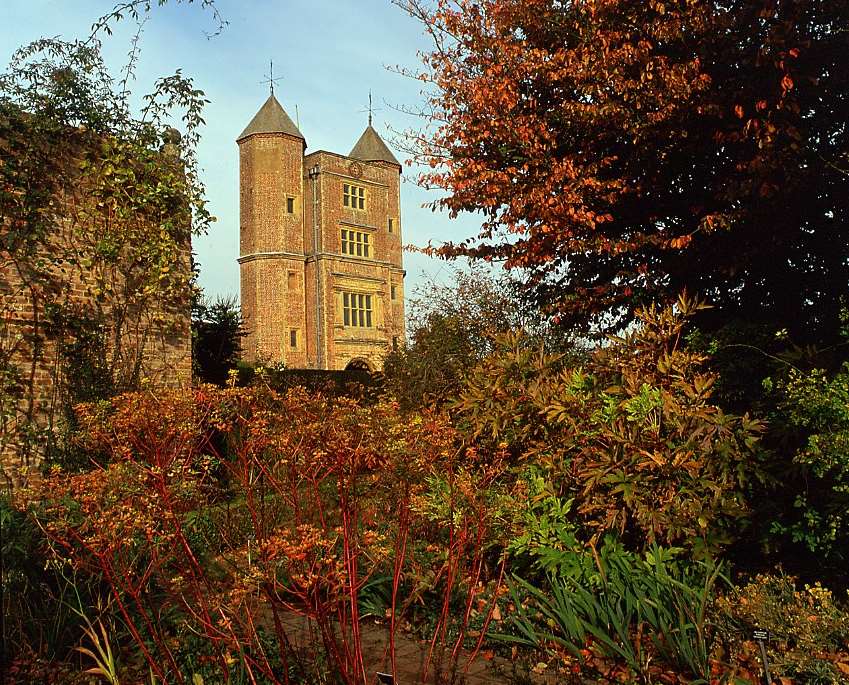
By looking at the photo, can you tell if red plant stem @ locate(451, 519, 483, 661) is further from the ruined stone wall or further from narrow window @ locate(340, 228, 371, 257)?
narrow window @ locate(340, 228, 371, 257)

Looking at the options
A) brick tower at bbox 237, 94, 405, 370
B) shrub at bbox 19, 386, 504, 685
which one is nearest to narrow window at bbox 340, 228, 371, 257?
brick tower at bbox 237, 94, 405, 370

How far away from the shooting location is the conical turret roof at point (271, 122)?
100 ft

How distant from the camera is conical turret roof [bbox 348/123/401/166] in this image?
34.3 metres

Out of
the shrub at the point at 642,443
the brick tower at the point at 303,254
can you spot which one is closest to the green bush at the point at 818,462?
the shrub at the point at 642,443

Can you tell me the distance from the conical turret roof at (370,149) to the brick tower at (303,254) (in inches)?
55.1

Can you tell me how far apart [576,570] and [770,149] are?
459 centimetres

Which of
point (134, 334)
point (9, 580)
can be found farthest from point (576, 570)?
point (134, 334)

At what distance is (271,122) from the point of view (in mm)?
30719

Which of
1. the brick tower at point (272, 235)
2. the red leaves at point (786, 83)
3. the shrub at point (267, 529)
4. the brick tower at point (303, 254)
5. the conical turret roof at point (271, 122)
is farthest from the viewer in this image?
the conical turret roof at point (271, 122)

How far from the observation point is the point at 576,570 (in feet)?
14.9

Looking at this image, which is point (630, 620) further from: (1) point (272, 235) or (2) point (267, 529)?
(1) point (272, 235)

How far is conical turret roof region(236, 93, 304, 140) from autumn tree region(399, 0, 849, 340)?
2337 cm

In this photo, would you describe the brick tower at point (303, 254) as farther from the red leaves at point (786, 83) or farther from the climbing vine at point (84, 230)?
the red leaves at point (786, 83)

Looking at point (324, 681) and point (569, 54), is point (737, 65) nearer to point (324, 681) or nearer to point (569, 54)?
point (569, 54)
